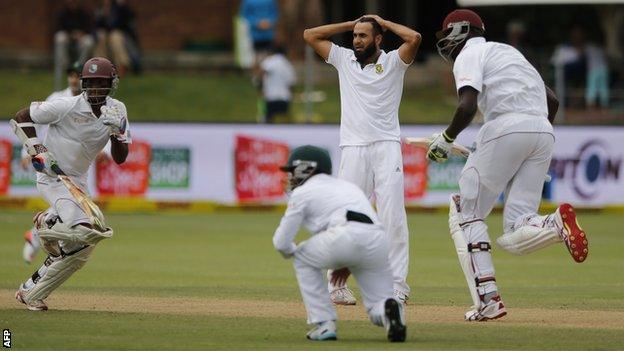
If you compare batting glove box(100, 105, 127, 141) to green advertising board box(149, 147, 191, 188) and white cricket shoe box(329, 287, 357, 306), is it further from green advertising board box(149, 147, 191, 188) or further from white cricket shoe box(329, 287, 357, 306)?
green advertising board box(149, 147, 191, 188)

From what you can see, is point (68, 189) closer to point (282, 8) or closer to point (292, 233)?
point (292, 233)

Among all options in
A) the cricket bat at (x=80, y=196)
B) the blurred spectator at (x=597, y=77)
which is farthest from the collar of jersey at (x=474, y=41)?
the blurred spectator at (x=597, y=77)

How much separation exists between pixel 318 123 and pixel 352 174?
11.4m

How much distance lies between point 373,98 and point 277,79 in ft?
47.2

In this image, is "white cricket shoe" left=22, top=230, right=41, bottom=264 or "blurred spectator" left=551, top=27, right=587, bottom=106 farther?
"blurred spectator" left=551, top=27, right=587, bottom=106

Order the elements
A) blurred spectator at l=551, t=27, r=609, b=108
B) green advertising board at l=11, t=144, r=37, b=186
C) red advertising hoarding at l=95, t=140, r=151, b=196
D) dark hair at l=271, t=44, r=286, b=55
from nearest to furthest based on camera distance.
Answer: green advertising board at l=11, t=144, r=37, b=186 → red advertising hoarding at l=95, t=140, r=151, b=196 → blurred spectator at l=551, t=27, r=609, b=108 → dark hair at l=271, t=44, r=286, b=55

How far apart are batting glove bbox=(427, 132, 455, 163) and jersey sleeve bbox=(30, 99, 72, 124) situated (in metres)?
2.90

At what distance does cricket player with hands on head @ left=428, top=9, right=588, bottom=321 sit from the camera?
36.0ft

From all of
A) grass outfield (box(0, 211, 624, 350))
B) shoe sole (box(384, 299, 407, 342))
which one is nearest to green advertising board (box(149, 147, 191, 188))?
grass outfield (box(0, 211, 624, 350))

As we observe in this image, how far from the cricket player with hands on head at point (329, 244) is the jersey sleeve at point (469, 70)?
150 centimetres

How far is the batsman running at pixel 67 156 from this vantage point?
1146 cm

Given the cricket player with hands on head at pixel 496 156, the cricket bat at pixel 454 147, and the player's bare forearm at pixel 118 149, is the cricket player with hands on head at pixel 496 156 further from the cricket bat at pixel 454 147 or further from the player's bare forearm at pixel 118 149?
the player's bare forearm at pixel 118 149

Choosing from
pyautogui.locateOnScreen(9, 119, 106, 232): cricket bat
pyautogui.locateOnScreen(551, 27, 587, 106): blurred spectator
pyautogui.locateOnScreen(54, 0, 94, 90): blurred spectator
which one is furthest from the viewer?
pyautogui.locateOnScreen(54, 0, 94, 90): blurred spectator

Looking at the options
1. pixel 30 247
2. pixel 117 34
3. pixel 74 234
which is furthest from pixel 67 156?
pixel 117 34
